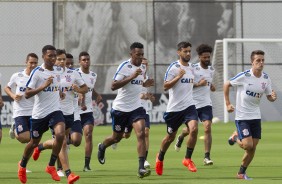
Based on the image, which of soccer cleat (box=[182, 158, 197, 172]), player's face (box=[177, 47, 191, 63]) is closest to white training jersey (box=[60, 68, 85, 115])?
player's face (box=[177, 47, 191, 63])

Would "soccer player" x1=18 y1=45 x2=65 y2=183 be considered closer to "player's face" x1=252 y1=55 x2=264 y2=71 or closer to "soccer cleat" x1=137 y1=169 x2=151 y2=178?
"soccer cleat" x1=137 y1=169 x2=151 y2=178

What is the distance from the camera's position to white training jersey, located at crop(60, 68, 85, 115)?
52.5 feet

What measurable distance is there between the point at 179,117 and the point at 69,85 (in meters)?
2.10

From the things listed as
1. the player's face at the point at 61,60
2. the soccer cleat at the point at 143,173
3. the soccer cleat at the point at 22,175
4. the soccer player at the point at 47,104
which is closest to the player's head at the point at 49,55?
the soccer player at the point at 47,104

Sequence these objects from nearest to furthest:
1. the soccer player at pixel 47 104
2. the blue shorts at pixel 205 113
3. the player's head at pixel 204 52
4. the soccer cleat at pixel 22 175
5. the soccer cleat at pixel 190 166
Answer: the soccer player at pixel 47 104 → the soccer cleat at pixel 22 175 → the soccer cleat at pixel 190 166 → the player's head at pixel 204 52 → the blue shorts at pixel 205 113

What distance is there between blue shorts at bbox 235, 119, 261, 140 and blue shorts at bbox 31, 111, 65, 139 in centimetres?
288

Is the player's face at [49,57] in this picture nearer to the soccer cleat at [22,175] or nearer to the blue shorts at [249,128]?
the soccer cleat at [22,175]

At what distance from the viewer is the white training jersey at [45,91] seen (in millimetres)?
14969

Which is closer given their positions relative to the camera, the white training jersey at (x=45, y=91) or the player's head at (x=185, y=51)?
the white training jersey at (x=45, y=91)

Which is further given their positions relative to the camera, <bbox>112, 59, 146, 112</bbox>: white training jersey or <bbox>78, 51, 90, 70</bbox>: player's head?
<bbox>78, 51, 90, 70</bbox>: player's head

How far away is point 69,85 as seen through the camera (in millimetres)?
16391

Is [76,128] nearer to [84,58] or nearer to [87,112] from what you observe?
[87,112]

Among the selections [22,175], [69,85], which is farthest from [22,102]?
[22,175]

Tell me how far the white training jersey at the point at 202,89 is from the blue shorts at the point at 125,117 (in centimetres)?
286
